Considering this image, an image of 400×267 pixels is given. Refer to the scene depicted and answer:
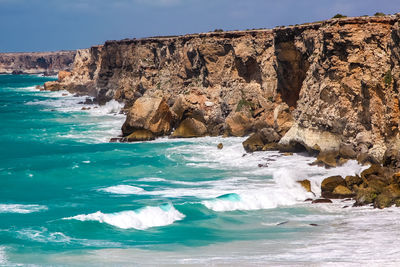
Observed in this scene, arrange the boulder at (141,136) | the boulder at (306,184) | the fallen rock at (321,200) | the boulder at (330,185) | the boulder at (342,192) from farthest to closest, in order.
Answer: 1. the boulder at (141,136)
2. the boulder at (306,184)
3. the boulder at (330,185)
4. the boulder at (342,192)
5. the fallen rock at (321,200)

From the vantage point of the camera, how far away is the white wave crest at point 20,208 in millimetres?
24234

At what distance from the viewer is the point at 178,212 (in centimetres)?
2339

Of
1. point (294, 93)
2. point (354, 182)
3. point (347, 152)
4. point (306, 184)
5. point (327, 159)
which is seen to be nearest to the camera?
point (354, 182)

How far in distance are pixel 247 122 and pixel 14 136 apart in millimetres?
21852

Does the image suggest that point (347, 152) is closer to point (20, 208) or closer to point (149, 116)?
point (20, 208)

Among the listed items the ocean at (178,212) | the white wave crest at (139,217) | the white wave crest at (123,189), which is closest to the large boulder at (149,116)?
the ocean at (178,212)

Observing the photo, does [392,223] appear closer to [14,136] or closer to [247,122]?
[247,122]

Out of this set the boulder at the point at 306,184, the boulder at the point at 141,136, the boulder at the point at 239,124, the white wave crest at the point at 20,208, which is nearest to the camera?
the white wave crest at the point at 20,208

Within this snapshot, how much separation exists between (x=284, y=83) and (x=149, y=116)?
1081cm

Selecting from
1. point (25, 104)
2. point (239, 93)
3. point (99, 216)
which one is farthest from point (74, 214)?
point (25, 104)

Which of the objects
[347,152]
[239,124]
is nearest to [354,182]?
[347,152]

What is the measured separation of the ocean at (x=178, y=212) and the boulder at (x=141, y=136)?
7.25ft

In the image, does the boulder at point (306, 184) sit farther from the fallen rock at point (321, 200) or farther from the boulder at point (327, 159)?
the boulder at point (327, 159)

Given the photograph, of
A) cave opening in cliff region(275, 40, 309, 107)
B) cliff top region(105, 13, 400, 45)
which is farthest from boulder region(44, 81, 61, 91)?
cave opening in cliff region(275, 40, 309, 107)
